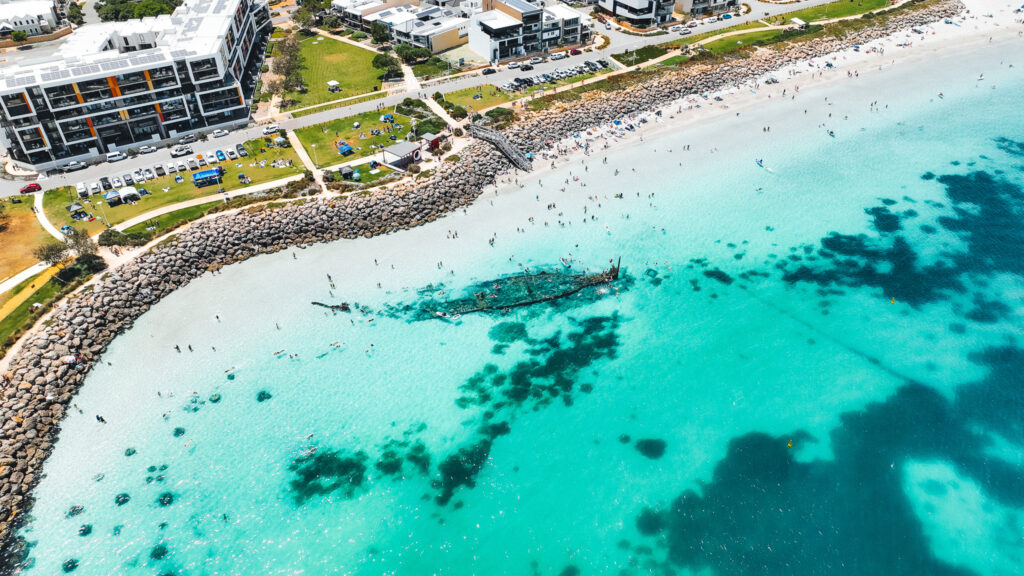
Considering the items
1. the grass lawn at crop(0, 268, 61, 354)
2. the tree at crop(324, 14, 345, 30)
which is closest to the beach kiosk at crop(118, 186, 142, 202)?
the grass lawn at crop(0, 268, 61, 354)

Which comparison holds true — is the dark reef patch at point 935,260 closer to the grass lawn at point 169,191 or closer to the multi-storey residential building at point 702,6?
the grass lawn at point 169,191

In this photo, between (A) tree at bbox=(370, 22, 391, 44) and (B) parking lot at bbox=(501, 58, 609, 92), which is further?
(A) tree at bbox=(370, 22, 391, 44)

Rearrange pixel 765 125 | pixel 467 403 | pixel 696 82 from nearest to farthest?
pixel 467 403
pixel 765 125
pixel 696 82

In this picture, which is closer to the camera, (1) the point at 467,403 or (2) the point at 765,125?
(1) the point at 467,403

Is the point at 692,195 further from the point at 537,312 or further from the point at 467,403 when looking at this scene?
the point at 467,403

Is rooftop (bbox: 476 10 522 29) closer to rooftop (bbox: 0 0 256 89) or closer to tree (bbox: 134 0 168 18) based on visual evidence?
rooftop (bbox: 0 0 256 89)

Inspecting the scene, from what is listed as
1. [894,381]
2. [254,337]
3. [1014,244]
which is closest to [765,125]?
[1014,244]

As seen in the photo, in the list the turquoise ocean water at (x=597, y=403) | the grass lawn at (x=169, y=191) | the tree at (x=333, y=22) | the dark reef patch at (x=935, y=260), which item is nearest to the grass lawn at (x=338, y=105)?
the grass lawn at (x=169, y=191)
